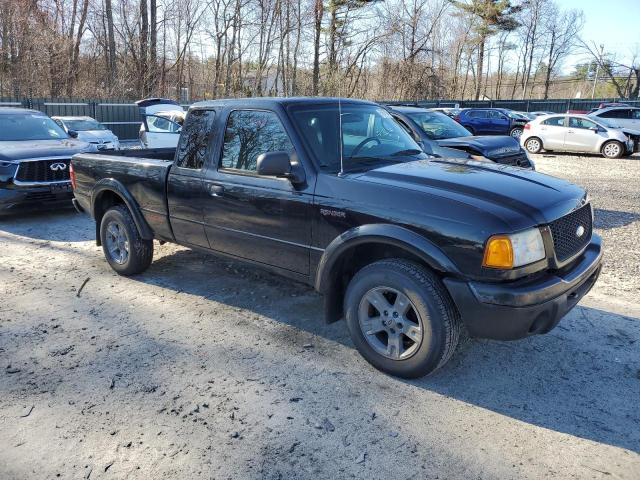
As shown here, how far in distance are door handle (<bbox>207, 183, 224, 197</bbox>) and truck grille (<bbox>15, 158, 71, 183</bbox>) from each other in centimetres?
502

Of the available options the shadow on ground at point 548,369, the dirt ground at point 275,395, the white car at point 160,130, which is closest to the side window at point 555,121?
the white car at point 160,130

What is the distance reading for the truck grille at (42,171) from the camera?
797 centimetres

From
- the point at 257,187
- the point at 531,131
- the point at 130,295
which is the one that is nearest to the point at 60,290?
the point at 130,295

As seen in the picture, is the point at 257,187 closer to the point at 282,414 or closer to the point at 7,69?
the point at 282,414

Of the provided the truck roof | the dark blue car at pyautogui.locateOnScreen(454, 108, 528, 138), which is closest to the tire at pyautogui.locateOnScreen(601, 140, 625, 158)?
the dark blue car at pyautogui.locateOnScreen(454, 108, 528, 138)

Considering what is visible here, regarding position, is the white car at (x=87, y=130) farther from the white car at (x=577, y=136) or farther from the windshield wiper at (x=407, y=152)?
the white car at (x=577, y=136)

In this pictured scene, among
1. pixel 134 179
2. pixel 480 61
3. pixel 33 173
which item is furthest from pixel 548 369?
pixel 480 61

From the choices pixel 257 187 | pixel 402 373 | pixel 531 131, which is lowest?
pixel 402 373

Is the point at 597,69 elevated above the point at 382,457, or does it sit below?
above

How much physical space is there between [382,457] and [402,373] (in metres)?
0.78

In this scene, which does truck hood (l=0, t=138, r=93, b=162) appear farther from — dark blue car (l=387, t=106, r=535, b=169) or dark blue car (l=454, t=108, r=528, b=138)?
dark blue car (l=454, t=108, r=528, b=138)

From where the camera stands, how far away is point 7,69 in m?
25.0

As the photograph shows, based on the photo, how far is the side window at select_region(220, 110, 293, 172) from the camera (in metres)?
4.05

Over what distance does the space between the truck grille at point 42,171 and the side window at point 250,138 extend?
16.7 feet
